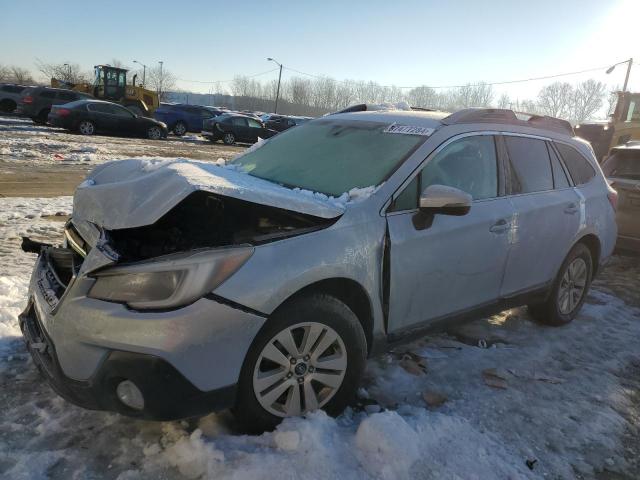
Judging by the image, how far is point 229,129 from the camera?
24.0 metres

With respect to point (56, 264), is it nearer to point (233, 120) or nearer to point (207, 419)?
point (207, 419)

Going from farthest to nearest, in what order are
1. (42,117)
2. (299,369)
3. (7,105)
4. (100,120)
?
(7,105) < (42,117) < (100,120) < (299,369)

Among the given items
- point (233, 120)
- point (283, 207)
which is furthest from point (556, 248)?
point (233, 120)

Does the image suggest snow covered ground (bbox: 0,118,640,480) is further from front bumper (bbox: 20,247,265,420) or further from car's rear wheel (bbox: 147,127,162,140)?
car's rear wheel (bbox: 147,127,162,140)

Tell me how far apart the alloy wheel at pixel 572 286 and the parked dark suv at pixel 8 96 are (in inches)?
1232

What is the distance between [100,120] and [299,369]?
1992 centimetres

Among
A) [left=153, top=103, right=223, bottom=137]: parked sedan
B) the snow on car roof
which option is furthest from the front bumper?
[left=153, top=103, right=223, bottom=137]: parked sedan

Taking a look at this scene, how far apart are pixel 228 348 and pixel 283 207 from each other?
74cm

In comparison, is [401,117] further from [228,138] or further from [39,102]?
[39,102]

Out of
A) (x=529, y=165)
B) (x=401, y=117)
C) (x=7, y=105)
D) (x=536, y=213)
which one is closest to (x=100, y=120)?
(x=7, y=105)

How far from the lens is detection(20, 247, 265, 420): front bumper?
85.7 inches

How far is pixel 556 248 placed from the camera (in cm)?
425

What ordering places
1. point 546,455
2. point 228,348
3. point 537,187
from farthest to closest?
point 537,187 < point 546,455 < point 228,348

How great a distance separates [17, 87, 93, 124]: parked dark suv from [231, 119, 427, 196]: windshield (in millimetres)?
22670
